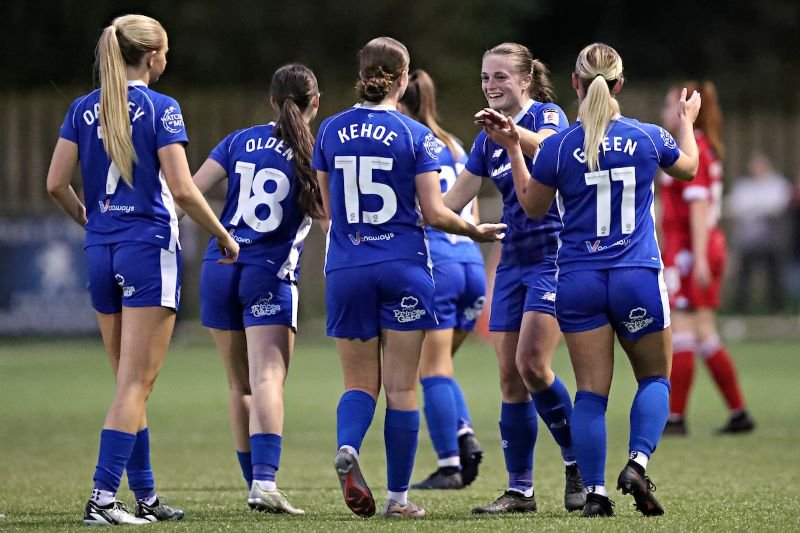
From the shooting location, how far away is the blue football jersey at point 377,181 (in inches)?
247

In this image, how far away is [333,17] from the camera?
24.8 meters

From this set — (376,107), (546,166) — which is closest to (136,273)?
(376,107)

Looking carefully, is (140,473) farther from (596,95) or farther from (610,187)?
(596,95)

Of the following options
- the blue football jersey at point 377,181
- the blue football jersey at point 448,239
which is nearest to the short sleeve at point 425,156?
the blue football jersey at point 377,181

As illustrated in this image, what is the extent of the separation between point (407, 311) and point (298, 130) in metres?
1.07

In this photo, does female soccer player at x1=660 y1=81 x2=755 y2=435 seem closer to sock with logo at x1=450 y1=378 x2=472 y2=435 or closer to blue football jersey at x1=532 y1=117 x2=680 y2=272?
sock with logo at x1=450 y1=378 x2=472 y2=435

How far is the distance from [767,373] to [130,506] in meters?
8.92

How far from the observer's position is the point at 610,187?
6152 millimetres

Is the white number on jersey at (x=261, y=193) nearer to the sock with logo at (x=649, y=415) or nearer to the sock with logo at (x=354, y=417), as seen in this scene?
the sock with logo at (x=354, y=417)

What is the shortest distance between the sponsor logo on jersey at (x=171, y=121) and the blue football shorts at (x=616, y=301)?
67.2 inches

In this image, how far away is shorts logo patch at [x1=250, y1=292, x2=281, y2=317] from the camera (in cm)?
684

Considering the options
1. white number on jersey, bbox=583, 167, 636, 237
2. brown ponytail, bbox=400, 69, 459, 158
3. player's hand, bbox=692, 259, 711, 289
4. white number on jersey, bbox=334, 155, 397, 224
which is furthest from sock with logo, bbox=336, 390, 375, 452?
player's hand, bbox=692, 259, 711, 289

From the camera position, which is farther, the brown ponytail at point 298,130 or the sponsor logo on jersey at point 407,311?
the brown ponytail at point 298,130

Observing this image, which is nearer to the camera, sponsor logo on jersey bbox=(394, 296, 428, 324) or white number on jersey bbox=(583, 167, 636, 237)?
white number on jersey bbox=(583, 167, 636, 237)
